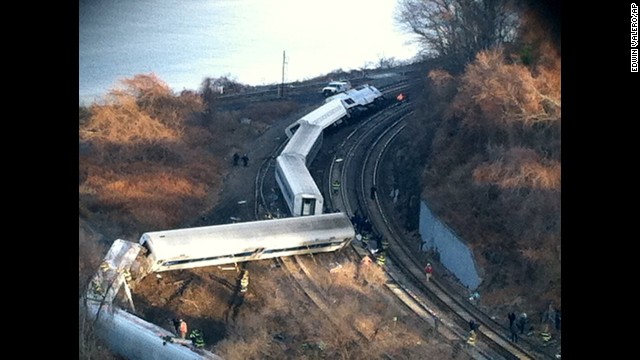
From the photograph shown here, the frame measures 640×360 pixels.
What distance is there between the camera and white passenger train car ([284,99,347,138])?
36.1 ft

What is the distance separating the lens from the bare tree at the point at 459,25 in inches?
409

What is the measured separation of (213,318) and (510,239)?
8.02ft

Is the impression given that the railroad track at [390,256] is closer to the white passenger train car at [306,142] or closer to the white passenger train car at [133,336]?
the white passenger train car at [306,142]

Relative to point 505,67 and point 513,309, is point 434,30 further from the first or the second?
point 513,309

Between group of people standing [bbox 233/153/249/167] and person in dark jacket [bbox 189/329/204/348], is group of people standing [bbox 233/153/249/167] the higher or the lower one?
the higher one

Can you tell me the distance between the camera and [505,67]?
9.14 metres

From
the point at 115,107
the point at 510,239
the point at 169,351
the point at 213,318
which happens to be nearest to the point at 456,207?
the point at 510,239

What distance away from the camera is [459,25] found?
11.1m

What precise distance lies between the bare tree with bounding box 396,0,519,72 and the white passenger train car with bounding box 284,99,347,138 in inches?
48.5


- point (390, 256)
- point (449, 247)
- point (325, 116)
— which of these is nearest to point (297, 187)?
point (390, 256)

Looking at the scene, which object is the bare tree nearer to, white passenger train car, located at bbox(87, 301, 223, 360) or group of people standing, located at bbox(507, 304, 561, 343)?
group of people standing, located at bbox(507, 304, 561, 343)

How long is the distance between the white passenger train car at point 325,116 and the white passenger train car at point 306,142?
0.35 feet

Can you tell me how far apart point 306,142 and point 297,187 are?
1564 mm

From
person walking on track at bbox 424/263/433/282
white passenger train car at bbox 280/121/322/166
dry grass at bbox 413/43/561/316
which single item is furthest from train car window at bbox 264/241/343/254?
white passenger train car at bbox 280/121/322/166
